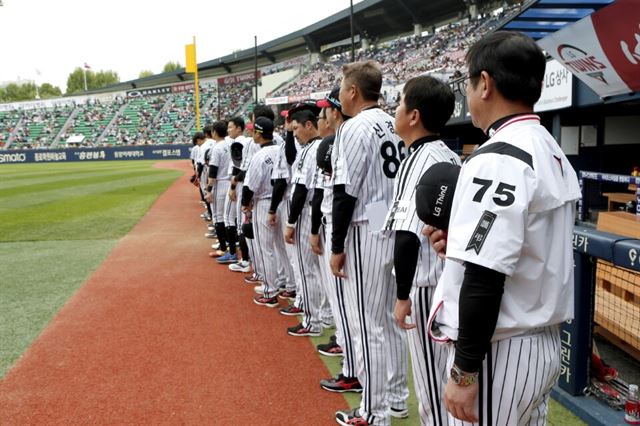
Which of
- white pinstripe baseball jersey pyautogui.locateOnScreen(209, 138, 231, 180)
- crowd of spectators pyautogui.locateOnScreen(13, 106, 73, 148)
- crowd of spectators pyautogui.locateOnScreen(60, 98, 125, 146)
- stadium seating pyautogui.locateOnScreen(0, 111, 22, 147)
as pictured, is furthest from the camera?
stadium seating pyautogui.locateOnScreen(0, 111, 22, 147)

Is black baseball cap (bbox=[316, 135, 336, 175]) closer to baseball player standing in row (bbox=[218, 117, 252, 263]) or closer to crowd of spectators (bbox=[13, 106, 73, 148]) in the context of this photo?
baseball player standing in row (bbox=[218, 117, 252, 263])

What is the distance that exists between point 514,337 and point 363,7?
36.6m

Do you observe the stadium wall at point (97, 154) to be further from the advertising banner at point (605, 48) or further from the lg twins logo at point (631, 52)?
the lg twins logo at point (631, 52)

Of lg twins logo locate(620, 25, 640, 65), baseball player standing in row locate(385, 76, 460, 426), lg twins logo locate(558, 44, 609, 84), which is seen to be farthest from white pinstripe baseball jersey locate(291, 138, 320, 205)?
lg twins logo locate(558, 44, 609, 84)

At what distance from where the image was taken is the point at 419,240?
1961mm

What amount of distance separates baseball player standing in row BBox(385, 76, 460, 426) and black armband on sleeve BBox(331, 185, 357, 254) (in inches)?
23.0

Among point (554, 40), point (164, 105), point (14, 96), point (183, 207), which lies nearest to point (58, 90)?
point (14, 96)

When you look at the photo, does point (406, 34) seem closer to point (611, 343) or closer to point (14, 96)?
point (611, 343)

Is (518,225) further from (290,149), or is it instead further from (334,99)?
(290,149)

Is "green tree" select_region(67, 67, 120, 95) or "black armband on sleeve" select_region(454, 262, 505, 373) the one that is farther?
"green tree" select_region(67, 67, 120, 95)

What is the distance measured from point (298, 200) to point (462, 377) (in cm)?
279

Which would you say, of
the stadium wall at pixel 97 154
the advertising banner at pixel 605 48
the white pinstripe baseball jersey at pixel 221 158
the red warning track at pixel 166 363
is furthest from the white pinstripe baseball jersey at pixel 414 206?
the stadium wall at pixel 97 154

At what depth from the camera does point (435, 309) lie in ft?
4.96

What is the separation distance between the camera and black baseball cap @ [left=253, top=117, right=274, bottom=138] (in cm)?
511
